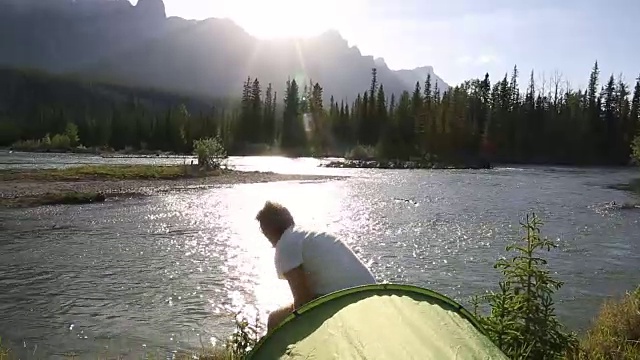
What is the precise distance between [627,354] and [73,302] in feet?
29.4

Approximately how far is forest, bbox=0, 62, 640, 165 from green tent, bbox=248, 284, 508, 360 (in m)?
74.7

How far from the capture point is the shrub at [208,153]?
44.8 m

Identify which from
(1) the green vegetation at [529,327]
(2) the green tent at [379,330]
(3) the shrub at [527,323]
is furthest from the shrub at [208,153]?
(2) the green tent at [379,330]

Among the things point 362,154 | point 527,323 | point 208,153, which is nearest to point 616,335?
point 527,323

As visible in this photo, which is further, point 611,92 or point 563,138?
point 611,92

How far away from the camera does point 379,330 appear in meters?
3.60

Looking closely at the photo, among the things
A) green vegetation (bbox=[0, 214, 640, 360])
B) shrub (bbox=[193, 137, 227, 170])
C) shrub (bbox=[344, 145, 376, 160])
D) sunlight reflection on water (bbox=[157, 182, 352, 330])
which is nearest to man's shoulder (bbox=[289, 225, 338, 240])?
green vegetation (bbox=[0, 214, 640, 360])

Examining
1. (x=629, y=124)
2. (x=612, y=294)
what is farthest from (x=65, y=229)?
(x=629, y=124)

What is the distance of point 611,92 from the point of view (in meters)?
95.6

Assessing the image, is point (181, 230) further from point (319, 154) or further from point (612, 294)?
point (319, 154)

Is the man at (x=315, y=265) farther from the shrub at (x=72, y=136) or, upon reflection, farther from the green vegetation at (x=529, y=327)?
the shrub at (x=72, y=136)

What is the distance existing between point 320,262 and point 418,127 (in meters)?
88.0

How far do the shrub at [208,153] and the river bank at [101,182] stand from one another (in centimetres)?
84

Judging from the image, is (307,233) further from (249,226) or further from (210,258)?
(249,226)
